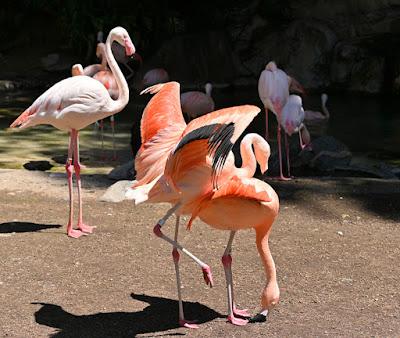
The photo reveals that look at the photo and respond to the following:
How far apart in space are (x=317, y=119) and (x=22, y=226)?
5.49 m

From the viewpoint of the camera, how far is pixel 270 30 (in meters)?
12.9

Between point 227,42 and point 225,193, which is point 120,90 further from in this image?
point 227,42

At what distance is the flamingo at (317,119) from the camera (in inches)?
370

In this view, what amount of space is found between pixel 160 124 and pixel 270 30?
9.62 metres

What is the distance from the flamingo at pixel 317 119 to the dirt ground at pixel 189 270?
13.0ft

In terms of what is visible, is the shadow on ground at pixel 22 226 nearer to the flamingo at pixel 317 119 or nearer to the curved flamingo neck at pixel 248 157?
the curved flamingo neck at pixel 248 157

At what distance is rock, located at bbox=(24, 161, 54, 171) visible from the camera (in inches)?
267

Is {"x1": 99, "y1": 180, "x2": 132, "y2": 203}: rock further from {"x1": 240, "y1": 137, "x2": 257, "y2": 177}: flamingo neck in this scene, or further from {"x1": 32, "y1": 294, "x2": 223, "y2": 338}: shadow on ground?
{"x1": 240, "y1": 137, "x2": 257, "y2": 177}: flamingo neck

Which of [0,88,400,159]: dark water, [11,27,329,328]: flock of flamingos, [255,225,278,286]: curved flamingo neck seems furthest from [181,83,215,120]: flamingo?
[255,225,278,286]: curved flamingo neck

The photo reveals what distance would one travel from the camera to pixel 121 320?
11.3 ft

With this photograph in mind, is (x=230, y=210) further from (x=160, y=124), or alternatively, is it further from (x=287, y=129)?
(x=287, y=129)

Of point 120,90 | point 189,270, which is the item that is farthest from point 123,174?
point 189,270

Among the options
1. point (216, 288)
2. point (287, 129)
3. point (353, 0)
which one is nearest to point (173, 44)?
point (353, 0)

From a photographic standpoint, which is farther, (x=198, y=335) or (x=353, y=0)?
(x=353, y=0)
